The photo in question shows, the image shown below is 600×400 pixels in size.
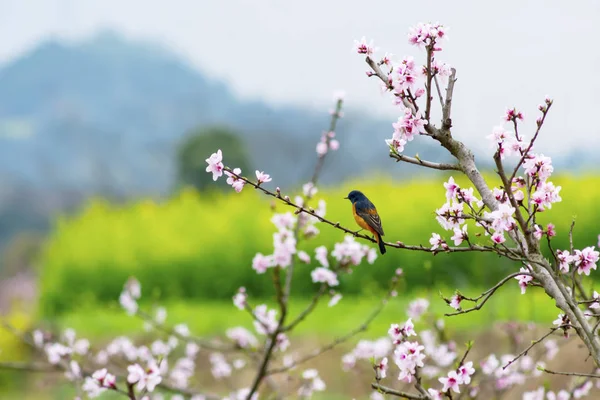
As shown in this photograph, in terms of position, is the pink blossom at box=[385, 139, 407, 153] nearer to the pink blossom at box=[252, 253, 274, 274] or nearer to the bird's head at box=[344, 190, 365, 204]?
the bird's head at box=[344, 190, 365, 204]

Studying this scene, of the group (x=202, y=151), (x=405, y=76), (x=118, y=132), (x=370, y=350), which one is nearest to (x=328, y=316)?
(x=370, y=350)

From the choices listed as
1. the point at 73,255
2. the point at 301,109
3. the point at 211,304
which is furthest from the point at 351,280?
the point at 301,109

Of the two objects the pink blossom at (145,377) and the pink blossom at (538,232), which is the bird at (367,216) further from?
the pink blossom at (145,377)

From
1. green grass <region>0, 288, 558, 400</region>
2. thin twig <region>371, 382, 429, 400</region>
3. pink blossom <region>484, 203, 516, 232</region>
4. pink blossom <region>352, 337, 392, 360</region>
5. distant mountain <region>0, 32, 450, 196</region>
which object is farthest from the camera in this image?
distant mountain <region>0, 32, 450, 196</region>

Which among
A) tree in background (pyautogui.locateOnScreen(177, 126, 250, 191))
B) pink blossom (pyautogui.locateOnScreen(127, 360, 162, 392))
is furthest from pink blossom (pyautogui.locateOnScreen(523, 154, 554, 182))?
tree in background (pyautogui.locateOnScreen(177, 126, 250, 191))

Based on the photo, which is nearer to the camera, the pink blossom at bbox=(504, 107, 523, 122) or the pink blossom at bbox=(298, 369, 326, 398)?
the pink blossom at bbox=(504, 107, 523, 122)

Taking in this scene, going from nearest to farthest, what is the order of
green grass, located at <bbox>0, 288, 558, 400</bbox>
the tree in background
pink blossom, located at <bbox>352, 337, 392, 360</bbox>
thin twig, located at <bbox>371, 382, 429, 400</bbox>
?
1. thin twig, located at <bbox>371, 382, 429, 400</bbox>
2. pink blossom, located at <bbox>352, 337, 392, 360</bbox>
3. green grass, located at <bbox>0, 288, 558, 400</bbox>
4. the tree in background

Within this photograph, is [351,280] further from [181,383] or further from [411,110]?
[411,110]

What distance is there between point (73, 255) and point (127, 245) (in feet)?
2.45

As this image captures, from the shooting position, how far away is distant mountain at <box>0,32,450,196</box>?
32156mm

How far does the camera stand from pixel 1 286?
17.8 metres

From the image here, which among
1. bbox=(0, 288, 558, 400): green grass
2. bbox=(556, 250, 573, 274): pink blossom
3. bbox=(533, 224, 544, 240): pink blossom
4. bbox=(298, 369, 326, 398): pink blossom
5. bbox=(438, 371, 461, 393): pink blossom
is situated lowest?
bbox=(438, 371, 461, 393): pink blossom

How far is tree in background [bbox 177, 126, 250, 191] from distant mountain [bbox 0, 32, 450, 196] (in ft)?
26.4

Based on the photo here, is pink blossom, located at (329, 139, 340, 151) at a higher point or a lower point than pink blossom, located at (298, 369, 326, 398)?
higher
